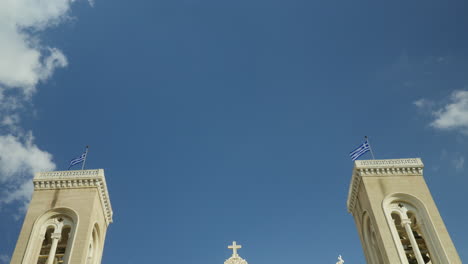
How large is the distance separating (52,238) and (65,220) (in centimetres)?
158

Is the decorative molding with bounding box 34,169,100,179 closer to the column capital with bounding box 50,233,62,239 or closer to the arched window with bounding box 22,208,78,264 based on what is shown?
the arched window with bounding box 22,208,78,264

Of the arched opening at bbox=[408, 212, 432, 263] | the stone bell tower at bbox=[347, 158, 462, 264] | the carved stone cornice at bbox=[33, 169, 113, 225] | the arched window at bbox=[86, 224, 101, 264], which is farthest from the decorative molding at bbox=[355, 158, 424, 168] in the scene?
the arched window at bbox=[86, 224, 101, 264]

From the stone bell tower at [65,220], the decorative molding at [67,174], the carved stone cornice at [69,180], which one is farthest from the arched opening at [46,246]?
the decorative molding at [67,174]

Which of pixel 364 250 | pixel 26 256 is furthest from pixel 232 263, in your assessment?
pixel 26 256

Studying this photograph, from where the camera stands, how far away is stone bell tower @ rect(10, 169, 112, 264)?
33.3m

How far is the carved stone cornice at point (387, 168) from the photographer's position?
37.2 meters

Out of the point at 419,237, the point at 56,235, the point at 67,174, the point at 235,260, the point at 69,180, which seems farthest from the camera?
the point at 67,174

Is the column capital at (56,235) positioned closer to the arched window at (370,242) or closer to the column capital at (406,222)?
the arched window at (370,242)

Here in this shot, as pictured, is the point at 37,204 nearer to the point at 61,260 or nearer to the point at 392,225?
the point at 61,260

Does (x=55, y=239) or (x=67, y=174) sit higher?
(x=67, y=174)

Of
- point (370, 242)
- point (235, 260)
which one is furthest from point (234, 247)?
point (370, 242)

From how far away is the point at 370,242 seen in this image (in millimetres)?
37688

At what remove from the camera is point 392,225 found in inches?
1339

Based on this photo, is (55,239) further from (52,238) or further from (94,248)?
(94,248)
